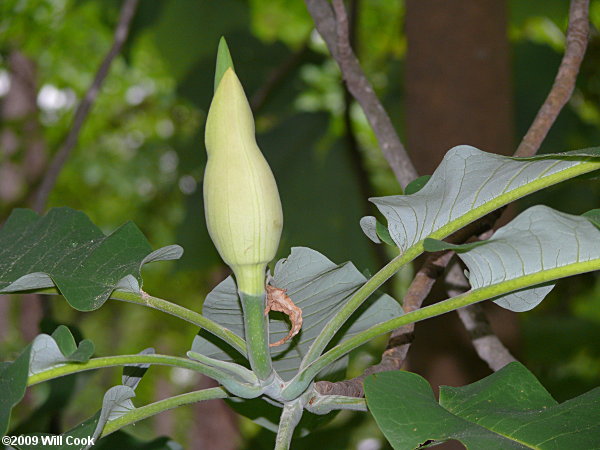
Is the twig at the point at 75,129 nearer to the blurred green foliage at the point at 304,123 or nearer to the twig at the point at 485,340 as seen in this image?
the blurred green foliage at the point at 304,123

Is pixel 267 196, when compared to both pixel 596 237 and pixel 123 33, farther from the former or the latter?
pixel 123 33

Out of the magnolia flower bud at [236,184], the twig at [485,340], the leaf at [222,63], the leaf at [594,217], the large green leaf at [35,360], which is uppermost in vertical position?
the leaf at [222,63]

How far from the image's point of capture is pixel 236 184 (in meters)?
0.33

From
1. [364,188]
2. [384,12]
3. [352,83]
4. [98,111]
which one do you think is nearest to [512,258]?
[352,83]

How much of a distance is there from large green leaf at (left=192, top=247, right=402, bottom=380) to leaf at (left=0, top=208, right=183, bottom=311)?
55mm

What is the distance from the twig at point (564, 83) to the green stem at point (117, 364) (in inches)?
11.5

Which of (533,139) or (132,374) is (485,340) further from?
(132,374)

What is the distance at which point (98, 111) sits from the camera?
2.77m

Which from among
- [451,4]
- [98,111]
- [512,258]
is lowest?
[98,111]

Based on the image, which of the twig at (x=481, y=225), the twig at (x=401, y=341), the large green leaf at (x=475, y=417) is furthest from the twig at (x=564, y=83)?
the large green leaf at (x=475, y=417)

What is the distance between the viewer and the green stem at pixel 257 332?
36 centimetres

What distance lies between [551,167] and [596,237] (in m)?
0.04

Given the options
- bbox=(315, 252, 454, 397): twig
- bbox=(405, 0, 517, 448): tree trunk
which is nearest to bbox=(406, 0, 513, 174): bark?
bbox=(405, 0, 517, 448): tree trunk

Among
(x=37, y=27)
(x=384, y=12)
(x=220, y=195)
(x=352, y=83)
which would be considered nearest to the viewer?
(x=220, y=195)
